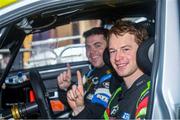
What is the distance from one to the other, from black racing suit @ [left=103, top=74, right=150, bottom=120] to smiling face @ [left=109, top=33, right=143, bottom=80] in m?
0.07

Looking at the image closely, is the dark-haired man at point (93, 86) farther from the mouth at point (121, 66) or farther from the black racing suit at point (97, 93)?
the mouth at point (121, 66)

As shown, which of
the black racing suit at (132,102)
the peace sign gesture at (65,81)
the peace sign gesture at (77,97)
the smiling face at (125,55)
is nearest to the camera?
the black racing suit at (132,102)

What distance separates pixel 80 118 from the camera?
278cm

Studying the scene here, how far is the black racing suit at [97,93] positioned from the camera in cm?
296

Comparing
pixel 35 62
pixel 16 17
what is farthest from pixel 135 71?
pixel 35 62

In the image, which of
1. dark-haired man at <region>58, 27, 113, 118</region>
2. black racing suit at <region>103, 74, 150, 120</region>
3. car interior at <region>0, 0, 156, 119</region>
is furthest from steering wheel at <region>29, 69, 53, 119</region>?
black racing suit at <region>103, 74, 150, 120</region>

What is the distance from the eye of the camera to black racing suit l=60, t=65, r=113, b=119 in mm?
2957

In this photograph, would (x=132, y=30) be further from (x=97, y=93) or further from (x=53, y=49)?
(x=53, y=49)

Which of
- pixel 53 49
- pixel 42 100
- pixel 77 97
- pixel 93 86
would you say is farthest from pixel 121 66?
pixel 53 49

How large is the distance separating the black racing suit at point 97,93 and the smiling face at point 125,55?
0.47 metres

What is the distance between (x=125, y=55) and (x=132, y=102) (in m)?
0.29

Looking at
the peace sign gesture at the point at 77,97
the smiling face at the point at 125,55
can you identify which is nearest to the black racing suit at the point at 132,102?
the smiling face at the point at 125,55

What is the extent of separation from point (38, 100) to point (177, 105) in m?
1.23

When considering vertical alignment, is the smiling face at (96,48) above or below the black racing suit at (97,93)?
above
